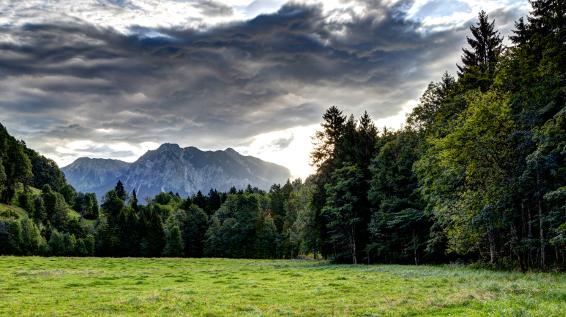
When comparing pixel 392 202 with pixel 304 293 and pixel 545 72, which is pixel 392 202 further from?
pixel 304 293

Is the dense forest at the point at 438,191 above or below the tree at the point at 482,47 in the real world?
below

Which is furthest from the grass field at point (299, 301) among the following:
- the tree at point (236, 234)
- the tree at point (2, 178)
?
the tree at point (2, 178)

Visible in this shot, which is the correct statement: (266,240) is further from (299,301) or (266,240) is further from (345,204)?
(299,301)

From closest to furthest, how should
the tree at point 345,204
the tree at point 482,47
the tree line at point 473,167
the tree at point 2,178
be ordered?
the tree line at point 473,167 → the tree at point 482,47 → the tree at point 345,204 → the tree at point 2,178

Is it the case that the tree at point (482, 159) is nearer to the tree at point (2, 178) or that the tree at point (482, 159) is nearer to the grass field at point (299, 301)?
the grass field at point (299, 301)

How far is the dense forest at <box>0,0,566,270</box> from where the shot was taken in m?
37.0

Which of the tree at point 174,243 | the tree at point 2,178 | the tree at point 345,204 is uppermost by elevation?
the tree at point 2,178

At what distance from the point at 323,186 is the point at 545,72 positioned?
41873 millimetres

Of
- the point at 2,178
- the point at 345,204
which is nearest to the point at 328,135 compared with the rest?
the point at 345,204

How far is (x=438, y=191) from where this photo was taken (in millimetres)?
47656

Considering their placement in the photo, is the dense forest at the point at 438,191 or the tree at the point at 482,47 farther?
the tree at the point at 482,47

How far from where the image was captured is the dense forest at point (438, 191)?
37000mm

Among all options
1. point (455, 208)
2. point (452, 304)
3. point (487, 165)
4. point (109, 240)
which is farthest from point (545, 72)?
point (109, 240)

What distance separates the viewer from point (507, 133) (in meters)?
38.5
